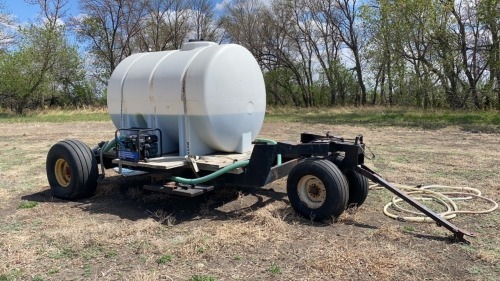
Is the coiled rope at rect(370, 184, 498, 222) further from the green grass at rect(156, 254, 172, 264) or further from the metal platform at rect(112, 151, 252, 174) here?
the green grass at rect(156, 254, 172, 264)

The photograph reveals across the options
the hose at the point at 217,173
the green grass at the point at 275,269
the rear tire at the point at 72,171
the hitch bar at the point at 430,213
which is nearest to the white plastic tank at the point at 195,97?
the hose at the point at 217,173

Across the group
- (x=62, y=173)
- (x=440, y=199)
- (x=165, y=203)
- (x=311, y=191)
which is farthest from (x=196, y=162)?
(x=440, y=199)

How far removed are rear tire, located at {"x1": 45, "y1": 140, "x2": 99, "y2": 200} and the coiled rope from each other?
14.0 feet

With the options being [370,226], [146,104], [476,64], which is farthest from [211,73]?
[476,64]

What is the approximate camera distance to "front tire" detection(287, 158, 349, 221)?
493cm

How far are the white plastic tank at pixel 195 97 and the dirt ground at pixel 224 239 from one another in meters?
0.95

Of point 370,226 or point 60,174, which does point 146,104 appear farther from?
point 370,226

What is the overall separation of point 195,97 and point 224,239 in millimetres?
2020

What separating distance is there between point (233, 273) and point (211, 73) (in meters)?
2.79

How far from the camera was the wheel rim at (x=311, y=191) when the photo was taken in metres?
5.14

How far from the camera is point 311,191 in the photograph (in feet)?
17.2

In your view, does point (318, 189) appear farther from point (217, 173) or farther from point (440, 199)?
point (440, 199)

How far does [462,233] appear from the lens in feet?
14.6

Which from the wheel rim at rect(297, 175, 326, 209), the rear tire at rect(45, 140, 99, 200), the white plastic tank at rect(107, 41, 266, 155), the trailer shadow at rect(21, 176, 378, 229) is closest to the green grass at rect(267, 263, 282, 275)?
the trailer shadow at rect(21, 176, 378, 229)
